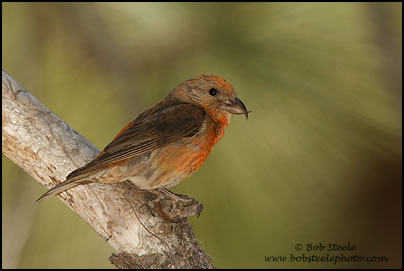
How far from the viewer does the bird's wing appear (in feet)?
10.3

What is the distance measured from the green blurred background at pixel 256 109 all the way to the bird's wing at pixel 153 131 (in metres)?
1.25

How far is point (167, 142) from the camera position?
3402mm

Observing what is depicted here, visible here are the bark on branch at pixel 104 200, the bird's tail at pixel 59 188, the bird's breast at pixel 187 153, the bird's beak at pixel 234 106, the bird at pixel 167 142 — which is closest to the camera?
the bird's tail at pixel 59 188

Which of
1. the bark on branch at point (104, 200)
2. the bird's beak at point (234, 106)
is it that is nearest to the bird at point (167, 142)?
the bird's beak at point (234, 106)

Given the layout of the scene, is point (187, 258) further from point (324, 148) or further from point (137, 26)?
point (137, 26)

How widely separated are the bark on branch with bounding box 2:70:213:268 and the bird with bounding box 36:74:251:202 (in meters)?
0.13

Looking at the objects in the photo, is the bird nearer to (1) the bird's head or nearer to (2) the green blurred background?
(1) the bird's head

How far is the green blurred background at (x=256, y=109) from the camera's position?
4699 millimetres

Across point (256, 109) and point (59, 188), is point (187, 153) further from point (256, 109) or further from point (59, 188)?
point (256, 109)

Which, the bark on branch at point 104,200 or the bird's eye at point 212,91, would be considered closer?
the bark on branch at point 104,200

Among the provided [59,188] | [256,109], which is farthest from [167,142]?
[256,109]

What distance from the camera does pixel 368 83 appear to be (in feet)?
15.9

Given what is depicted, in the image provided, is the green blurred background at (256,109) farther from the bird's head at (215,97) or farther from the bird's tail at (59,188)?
the bird's tail at (59,188)

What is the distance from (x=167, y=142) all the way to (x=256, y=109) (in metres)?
1.68
